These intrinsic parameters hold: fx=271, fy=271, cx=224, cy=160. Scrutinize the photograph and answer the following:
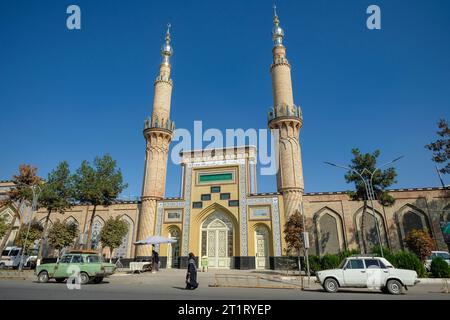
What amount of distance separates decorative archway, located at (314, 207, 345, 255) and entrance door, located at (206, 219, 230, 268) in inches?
324

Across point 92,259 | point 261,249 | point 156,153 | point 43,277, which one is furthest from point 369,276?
point 156,153

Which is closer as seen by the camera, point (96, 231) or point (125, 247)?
point (125, 247)

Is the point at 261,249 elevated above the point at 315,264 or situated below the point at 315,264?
above

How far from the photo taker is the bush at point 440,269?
1424cm

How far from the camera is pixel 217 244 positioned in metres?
24.3

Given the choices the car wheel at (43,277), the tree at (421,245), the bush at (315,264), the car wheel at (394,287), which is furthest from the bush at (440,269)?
the car wheel at (43,277)

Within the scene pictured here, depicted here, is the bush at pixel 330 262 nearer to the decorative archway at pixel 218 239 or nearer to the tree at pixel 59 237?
the decorative archway at pixel 218 239

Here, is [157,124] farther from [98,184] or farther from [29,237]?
[29,237]

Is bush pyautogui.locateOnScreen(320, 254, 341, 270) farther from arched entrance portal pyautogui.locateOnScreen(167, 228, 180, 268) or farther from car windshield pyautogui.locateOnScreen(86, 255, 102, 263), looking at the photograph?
arched entrance portal pyautogui.locateOnScreen(167, 228, 180, 268)

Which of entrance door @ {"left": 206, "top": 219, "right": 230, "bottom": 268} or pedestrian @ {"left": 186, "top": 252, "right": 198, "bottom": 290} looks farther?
entrance door @ {"left": 206, "top": 219, "right": 230, "bottom": 268}

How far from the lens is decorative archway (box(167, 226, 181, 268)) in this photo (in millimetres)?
24375

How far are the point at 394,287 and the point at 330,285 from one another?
221 centimetres

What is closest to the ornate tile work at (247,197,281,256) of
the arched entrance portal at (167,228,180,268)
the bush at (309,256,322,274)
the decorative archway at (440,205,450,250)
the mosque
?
the mosque
